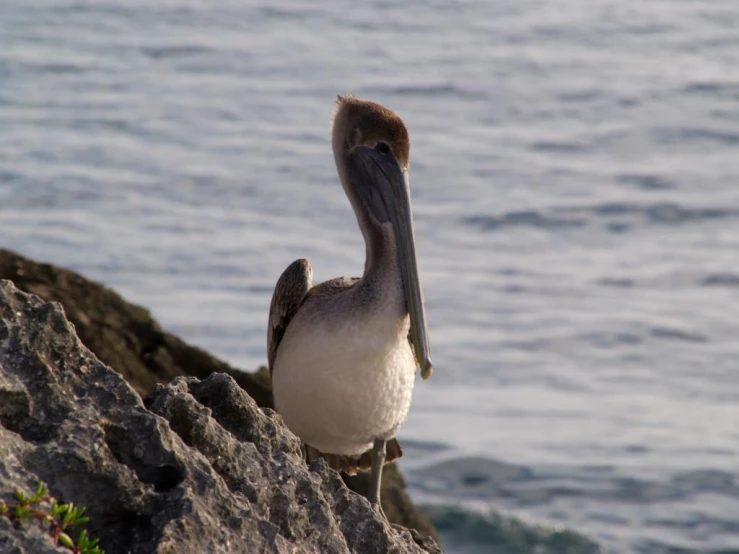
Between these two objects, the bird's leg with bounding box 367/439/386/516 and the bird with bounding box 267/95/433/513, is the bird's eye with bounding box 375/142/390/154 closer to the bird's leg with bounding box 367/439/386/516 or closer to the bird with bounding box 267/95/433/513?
the bird with bounding box 267/95/433/513

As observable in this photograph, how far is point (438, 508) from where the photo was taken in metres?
12.3

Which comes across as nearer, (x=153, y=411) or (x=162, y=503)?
(x=162, y=503)

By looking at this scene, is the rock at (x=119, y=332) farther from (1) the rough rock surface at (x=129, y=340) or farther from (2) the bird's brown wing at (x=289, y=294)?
(2) the bird's brown wing at (x=289, y=294)

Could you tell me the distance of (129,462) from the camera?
3352 millimetres

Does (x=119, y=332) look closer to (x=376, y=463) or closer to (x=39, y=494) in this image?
(x=376, y=463)

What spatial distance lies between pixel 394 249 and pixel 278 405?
90 centimetres

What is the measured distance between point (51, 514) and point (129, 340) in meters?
5.57

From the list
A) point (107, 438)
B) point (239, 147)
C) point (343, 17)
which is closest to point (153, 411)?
point (107, 438)

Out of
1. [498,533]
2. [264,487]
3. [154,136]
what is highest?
[264,487]

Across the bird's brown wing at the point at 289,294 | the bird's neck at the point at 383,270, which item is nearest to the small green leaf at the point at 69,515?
the bird's neck at the point at 383,270

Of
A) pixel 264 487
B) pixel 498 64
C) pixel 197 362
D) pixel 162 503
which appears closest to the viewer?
pixel 162 503

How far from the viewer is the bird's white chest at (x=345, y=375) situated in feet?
20.4

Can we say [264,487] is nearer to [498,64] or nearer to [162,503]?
[162,503]

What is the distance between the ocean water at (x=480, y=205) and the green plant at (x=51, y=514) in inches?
349
